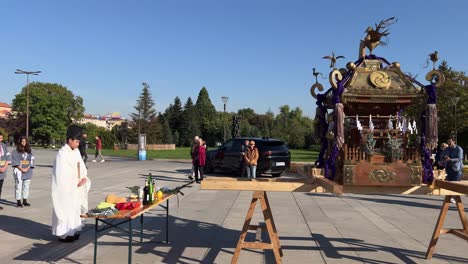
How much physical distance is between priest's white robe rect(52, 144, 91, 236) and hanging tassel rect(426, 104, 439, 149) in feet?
16.9

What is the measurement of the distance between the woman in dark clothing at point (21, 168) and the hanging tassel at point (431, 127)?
8859mm

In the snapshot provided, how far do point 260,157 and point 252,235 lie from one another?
10.6 metres

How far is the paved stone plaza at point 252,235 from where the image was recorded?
6059mm

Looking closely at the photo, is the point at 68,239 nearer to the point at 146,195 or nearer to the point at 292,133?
the point at 146,195

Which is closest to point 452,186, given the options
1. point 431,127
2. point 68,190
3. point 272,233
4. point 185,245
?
point 431,127

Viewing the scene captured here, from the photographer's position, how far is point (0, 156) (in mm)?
9641

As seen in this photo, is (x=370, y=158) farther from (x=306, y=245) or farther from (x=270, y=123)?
(x=270, y=123)

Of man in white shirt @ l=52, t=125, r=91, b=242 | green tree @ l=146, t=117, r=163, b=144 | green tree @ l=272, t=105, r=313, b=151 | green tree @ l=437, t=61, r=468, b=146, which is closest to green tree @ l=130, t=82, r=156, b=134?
green tree @ l=146, t=117, r=163, b=144

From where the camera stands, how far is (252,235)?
7551 mm

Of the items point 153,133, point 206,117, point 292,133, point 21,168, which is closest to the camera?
point 21,168

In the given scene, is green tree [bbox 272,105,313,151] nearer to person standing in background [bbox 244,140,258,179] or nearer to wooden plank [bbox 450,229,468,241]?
person standing in background [bbox 244,140,258,179]

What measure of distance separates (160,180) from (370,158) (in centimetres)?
1328

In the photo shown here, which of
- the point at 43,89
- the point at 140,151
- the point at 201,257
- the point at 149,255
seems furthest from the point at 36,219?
the point at 43,89

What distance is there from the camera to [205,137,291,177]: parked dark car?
18.0 meters
